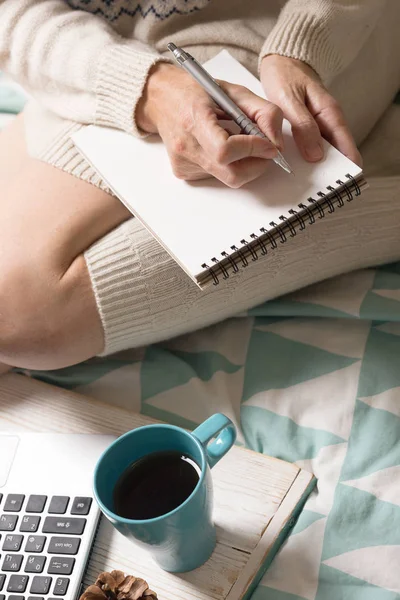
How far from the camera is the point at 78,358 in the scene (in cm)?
78

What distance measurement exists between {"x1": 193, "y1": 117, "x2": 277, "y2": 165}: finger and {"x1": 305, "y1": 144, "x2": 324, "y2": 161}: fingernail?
0.04 metres

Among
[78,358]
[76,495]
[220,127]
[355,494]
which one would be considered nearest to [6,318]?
[78,358]

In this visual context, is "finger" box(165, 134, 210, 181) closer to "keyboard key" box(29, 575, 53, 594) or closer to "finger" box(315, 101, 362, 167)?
"finger" box(315, 101, 362, 167)

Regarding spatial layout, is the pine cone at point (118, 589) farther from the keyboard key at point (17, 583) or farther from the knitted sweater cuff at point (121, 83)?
the knitted sweater cuff at point (121, 83)

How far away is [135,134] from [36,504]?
403 millimetres

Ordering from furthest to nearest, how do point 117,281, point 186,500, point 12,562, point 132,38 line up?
point 132,38 → point 117,281 → point 12,562 → point 186,500

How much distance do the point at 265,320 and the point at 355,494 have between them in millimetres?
249

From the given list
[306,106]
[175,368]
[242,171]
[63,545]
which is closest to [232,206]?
[242,171]

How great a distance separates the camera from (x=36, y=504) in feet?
2.23

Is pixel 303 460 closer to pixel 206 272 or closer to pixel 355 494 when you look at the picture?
pixel 355 494

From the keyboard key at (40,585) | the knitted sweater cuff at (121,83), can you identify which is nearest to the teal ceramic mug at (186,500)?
the keyboard key at (40,585)

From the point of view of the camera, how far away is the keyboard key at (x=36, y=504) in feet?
2.22

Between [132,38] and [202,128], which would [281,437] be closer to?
[202,128]

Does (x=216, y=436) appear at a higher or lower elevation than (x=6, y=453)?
higher
